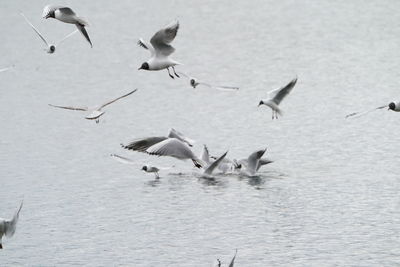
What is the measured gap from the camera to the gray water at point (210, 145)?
2125 centimetres

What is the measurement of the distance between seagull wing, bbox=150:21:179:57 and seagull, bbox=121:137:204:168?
152 centimetres

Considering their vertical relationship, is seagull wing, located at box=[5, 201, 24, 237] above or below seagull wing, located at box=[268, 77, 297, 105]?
below

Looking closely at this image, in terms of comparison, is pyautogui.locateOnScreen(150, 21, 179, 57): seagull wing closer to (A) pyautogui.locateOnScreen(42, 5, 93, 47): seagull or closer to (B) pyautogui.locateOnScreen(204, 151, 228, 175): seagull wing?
(A) pyautogui.locateOnScreen(42, 5, 93, 47): seagull

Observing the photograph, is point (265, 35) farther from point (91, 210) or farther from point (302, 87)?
point (91, 210)

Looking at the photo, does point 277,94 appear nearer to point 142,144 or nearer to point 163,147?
point 163,147

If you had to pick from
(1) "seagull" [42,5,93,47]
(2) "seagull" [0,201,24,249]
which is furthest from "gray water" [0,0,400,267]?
(1) "seagull" [42,5,93,47]

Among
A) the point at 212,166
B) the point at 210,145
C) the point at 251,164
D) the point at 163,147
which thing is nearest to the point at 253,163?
the point at 251,164

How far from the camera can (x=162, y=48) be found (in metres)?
19.1

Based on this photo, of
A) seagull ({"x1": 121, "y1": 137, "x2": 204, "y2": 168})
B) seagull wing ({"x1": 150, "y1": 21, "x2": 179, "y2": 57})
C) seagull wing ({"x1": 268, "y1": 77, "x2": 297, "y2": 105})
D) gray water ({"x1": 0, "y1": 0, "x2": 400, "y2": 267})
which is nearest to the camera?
seagull ({"x1": 121, "y1": 137, "x2": 204, "y2": 168})

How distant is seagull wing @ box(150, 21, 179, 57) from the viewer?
18.8m

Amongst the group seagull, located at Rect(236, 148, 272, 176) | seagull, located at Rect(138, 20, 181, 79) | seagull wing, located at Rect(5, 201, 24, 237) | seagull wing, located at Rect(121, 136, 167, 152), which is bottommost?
seagull wing, located at Rect(5, 201, 24, 237)

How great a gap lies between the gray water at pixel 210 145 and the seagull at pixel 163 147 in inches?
75.9

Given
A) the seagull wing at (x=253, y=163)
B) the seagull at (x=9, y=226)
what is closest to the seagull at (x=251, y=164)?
the seagull wing at (x=253, y=163)

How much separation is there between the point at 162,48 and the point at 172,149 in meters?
1.78
